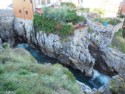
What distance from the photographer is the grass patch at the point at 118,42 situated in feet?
89.1

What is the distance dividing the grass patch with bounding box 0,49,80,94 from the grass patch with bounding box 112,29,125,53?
10.4m

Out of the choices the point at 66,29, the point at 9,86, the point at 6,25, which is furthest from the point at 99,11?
the point at 9,86

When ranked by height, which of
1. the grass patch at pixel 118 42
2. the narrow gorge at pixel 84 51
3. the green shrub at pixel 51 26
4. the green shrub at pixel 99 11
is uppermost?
the green shrub at pixel 99 11

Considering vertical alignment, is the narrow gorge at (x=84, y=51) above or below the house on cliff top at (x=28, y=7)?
below

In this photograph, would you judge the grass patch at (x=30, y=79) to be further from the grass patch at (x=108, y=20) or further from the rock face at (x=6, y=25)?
the rock face at (x=6, y=25)

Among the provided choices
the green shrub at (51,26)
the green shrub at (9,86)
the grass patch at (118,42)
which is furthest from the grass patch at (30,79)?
the green shrub at (51,26)

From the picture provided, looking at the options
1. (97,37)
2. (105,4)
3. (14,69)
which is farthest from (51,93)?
(105,4)

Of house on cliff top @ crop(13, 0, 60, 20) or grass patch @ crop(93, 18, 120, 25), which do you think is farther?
house on cliff top @ crop(13, 0, 60, 20)

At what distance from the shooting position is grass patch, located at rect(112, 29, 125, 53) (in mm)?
27169

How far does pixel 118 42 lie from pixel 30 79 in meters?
15.9

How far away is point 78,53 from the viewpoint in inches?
1129

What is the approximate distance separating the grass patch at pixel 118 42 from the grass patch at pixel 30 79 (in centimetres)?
1045

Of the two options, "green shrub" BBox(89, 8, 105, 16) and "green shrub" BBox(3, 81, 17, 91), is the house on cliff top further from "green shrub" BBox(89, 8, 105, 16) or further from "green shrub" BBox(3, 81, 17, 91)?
"green shrub" BBox(3, 81, 17, 91)

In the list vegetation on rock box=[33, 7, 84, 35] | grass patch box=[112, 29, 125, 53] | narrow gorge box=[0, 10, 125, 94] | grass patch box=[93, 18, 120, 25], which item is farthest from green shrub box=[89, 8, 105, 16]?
grass patch box=[112, 29, 125, 53]
